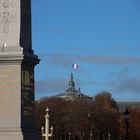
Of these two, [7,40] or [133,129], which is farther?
[133,129]

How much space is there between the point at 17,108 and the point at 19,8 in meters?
4.56

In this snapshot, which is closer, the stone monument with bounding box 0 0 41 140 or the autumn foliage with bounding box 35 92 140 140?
the stone monument with bounding box 0 0 41 140

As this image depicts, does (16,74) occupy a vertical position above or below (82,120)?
below

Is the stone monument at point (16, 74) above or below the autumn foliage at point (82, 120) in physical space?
below

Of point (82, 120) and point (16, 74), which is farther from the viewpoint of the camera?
point (82, 120)

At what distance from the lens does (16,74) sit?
3041cm

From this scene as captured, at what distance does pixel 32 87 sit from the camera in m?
31.2

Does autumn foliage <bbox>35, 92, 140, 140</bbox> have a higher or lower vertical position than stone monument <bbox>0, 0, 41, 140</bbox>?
higher

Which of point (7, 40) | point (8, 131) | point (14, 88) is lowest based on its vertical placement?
point (8, 131)

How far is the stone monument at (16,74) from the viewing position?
30094 mm

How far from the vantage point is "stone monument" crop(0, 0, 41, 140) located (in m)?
30.1

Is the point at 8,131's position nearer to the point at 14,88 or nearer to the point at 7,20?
the point at 14,88

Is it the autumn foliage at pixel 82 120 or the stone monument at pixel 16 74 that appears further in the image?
the autumn foliage at pixel 82 120

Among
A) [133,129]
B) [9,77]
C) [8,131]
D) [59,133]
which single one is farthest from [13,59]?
[133,129]
